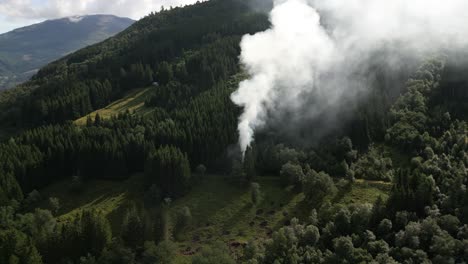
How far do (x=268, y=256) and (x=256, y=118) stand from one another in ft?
218

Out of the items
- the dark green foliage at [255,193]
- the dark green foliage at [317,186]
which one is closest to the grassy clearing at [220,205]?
the dark green foliage at [255,193]

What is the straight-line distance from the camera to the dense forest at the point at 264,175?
8806cm

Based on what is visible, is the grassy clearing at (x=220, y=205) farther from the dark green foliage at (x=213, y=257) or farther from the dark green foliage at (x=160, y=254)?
the dark green foliage at (x=213, y=257)

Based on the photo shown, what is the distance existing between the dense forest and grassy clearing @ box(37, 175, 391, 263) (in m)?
1.56

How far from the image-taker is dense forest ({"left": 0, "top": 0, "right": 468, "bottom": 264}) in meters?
88.1

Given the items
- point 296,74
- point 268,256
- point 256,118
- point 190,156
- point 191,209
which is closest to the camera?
point 268,256

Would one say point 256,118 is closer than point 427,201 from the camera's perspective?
No

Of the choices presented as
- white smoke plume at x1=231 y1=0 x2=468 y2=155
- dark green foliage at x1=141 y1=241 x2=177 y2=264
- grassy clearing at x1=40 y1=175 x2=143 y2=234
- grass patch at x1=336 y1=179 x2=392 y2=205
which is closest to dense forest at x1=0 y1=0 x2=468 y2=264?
dark green foliage at x1=141 y1=241 x2=177 y2=264

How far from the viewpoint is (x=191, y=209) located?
11231 cm

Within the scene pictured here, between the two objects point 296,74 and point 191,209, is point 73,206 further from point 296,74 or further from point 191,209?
point 296,74

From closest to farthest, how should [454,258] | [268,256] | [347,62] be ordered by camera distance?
[454,258] → [268,256] → [347,62]

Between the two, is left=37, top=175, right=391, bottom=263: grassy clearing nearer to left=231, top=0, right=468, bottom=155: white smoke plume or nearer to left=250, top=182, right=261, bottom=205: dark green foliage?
left=250, top=182, right=261, bottom=205: dark green foliage

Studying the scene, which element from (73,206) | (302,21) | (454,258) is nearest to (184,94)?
(302,21)

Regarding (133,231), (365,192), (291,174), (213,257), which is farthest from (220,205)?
(365,192)
